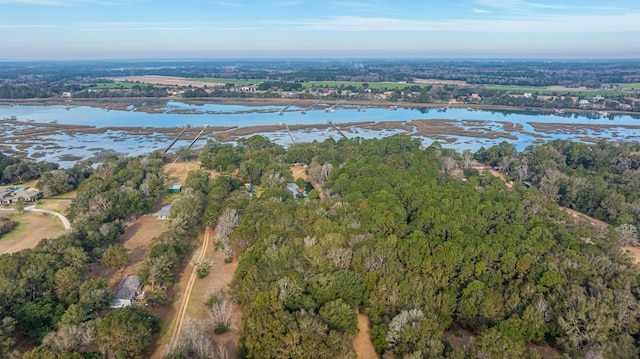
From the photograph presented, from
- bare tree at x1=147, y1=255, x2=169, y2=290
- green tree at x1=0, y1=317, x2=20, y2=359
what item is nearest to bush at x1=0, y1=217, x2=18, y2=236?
bare tree at x1=147, y1=255, x2=169, y2=290

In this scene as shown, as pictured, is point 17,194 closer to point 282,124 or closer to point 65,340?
point 65,340

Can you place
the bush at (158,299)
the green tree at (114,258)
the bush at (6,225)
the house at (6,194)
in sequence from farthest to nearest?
the house at (6,194)
the bush at (6,225)
the green tree at (114,258)
the bush at (158,299)

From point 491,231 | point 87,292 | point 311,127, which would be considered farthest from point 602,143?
point 87,292

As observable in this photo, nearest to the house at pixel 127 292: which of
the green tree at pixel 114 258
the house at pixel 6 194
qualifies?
the green tree at pixel 114 258

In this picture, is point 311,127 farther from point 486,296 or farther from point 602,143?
point 486,296

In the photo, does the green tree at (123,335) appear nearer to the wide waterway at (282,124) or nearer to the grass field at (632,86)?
the wide waterway at (282,124)
